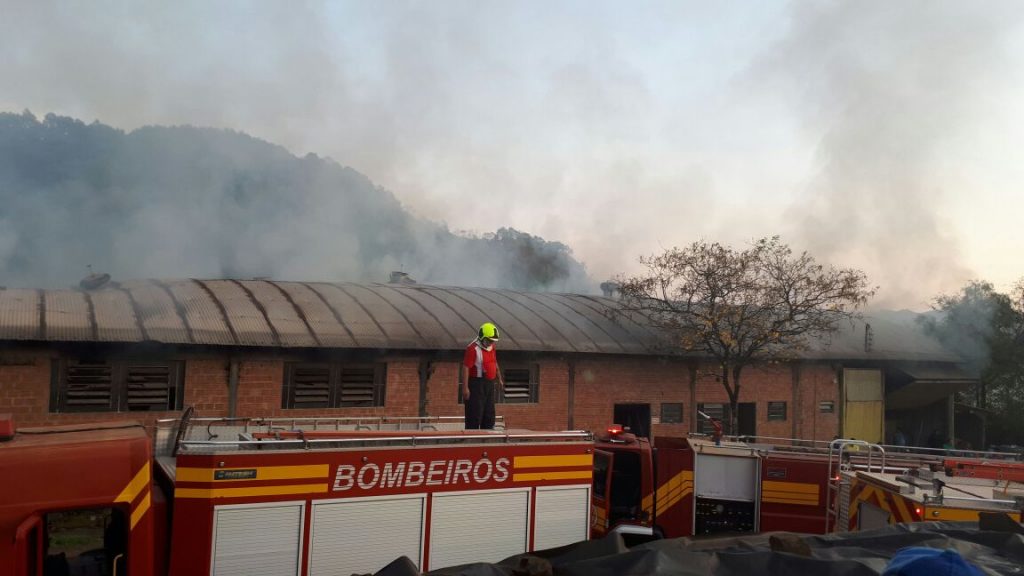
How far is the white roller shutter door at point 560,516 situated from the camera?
6703 mm

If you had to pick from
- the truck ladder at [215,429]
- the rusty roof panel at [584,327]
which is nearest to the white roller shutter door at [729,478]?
the truck ladder at [215,429]

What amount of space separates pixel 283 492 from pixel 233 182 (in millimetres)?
61572

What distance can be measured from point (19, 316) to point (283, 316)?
4.11 m

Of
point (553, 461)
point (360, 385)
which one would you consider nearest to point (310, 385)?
point (360, 385)

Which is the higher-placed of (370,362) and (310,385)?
(370,362)

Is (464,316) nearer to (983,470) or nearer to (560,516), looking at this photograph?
(560,516)

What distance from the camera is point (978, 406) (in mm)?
22016

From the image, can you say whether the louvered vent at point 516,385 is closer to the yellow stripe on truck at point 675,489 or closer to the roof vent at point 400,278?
the yellow stripe on truck at point 675,489

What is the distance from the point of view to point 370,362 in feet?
43.8

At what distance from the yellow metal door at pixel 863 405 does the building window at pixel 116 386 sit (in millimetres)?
17813

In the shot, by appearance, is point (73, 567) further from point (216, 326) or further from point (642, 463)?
point (216, 326)

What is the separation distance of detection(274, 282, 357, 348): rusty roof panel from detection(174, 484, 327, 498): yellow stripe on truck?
23.4 ft

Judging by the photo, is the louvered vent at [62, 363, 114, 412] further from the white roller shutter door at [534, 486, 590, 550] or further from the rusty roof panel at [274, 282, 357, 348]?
the white roller shutter door at [534, 486, 590, 550]

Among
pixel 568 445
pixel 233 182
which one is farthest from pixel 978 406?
pixel 233 182
